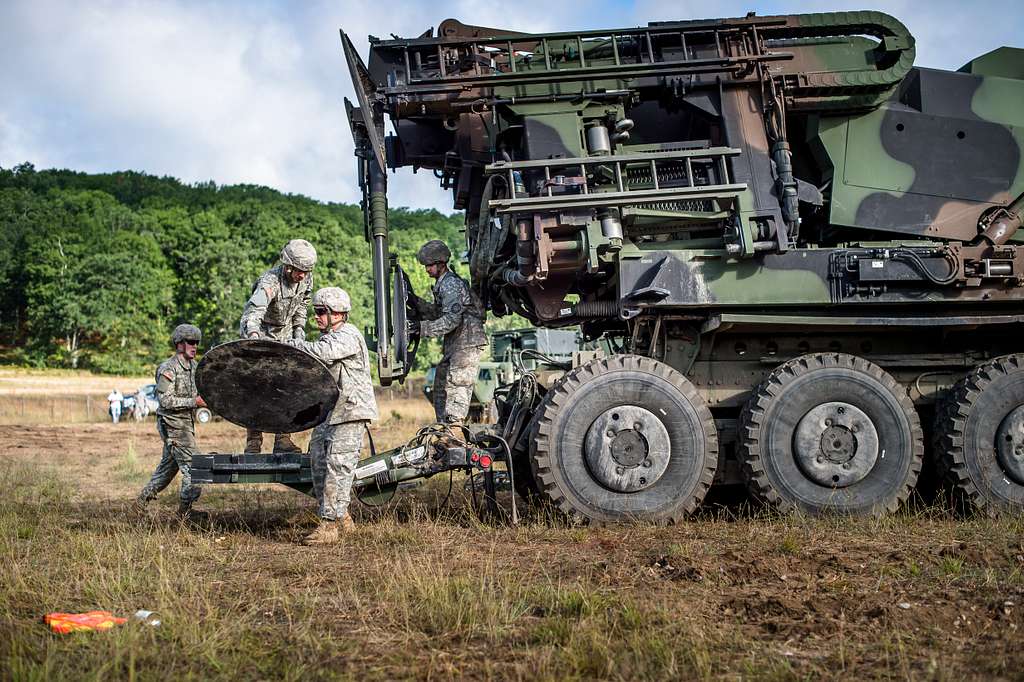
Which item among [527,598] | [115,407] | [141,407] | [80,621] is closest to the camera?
[80,621]

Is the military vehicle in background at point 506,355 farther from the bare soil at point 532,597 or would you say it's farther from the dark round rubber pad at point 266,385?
the bare soil at point 532,597

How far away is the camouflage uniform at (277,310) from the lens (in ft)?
26.4

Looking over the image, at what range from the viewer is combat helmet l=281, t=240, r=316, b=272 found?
809 cm

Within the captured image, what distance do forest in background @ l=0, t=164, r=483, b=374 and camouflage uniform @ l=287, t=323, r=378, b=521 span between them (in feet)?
130

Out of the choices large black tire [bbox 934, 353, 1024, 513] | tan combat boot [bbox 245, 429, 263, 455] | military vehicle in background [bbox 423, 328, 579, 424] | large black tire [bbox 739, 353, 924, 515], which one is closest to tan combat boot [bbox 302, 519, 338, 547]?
tan combat boot [bbox 245, 429, 263, 455]

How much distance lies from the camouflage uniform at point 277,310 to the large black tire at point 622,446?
8.89 feet

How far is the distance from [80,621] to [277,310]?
4.46 metres

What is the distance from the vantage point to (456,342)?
8.34m

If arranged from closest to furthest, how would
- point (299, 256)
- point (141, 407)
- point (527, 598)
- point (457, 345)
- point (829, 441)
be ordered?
point (527, 598)
point (829, 441)
point (299, 256)
point (457, 345)
point (141, 407)

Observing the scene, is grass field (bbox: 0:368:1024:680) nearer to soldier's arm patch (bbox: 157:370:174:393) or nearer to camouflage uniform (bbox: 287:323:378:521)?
camouflage uniform (bbox: 287:323:378:521)

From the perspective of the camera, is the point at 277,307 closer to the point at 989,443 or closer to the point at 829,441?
the point at 829,441

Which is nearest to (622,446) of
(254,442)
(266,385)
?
(266,385)

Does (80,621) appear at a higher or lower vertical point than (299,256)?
lower

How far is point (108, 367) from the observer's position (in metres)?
49.0
